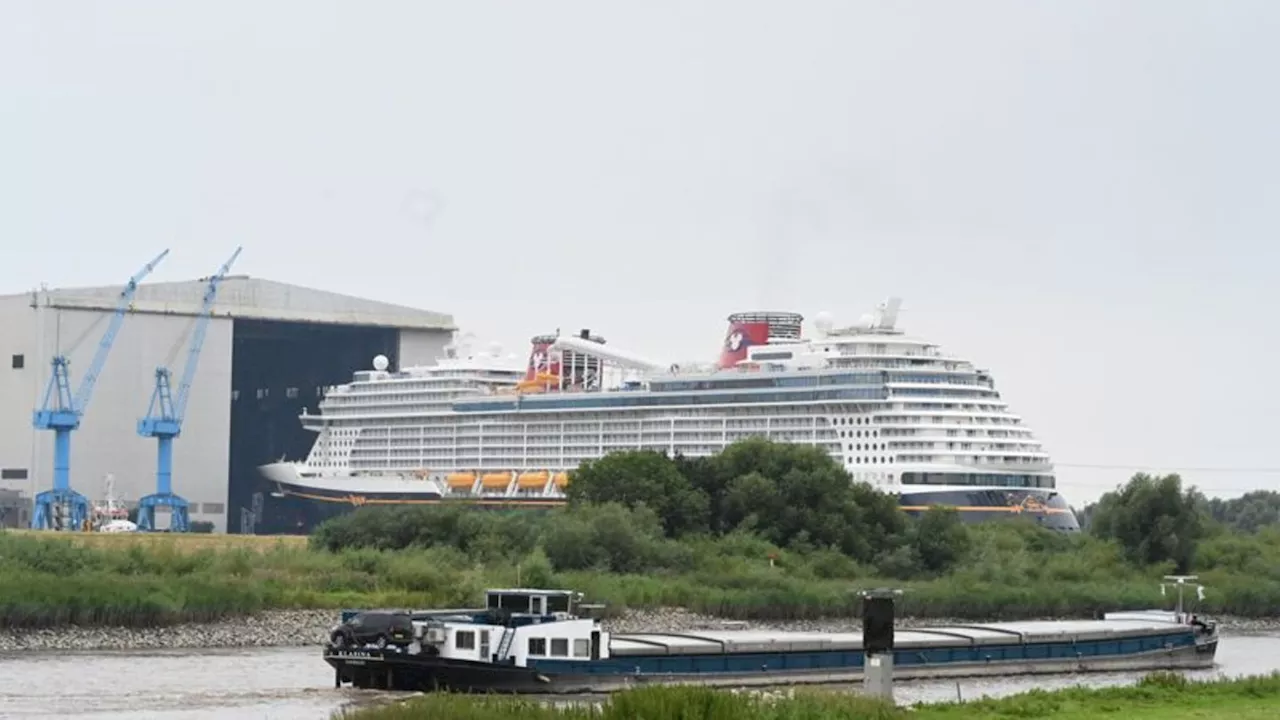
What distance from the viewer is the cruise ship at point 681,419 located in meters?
100

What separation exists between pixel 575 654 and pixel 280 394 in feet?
287

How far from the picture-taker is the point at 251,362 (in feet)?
421

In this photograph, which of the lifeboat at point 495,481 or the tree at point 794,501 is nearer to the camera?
the tree at point 794,501

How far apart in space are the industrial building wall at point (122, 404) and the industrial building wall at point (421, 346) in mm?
12153

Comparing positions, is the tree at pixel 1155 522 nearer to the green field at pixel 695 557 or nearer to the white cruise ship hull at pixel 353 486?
the green field at pixel 695 557

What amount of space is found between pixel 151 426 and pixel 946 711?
274ft

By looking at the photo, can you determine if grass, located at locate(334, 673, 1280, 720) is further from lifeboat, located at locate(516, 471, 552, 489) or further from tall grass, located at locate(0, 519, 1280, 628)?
lifeboat, located at locate(516, 471, 552, 489)

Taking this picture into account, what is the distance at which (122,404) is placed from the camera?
4742 inches

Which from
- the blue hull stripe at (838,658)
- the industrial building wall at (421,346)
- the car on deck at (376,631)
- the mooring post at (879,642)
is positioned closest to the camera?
the mooring post at (879,642)

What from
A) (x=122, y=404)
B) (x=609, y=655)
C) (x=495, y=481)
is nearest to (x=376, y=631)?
(x=609, y=655)

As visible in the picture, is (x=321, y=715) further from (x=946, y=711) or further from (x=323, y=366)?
(x=323, y=366)

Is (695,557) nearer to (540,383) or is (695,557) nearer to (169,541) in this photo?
(169,541)

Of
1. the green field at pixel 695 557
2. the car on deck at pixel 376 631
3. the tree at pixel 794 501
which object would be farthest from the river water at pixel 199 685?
the tree at pixel 794 501

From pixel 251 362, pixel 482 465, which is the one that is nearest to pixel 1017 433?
pixel 482 465
